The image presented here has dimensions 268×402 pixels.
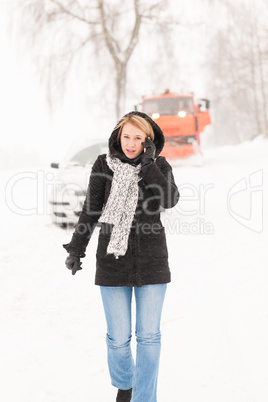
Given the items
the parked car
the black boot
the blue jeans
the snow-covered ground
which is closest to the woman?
the blue jeans

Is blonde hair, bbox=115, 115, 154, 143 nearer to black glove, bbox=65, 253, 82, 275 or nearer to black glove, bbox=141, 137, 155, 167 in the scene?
black glove, bbox=141, 137, 155, 167

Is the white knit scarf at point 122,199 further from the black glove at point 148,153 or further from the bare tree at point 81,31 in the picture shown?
the bare tree at point 81,31

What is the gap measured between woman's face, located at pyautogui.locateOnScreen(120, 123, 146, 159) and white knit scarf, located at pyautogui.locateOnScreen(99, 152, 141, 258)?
3.0 inches

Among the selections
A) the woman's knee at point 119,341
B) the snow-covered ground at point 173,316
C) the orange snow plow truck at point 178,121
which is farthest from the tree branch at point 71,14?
the woman's knee at point 119,341

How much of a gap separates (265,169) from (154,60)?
6.58m

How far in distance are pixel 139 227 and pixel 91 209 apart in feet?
1.02

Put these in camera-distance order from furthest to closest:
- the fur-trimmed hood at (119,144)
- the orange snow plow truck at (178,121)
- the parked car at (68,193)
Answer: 1. the orange snow plow truck at (178,121)
2. the parked car at (68,193)
3. the fur-trimmed hood at (119,144)

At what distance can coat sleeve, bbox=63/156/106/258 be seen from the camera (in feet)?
8.16

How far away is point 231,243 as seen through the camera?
596 centimetres

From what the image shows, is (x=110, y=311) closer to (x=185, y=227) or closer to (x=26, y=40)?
(x=185, y=227)

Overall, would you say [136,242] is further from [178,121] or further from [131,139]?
[178,121]

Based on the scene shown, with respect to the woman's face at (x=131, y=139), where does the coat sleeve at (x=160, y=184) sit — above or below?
below

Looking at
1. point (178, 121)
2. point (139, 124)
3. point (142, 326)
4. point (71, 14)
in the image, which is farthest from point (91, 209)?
point (71, 14)

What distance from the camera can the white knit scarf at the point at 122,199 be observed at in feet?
7.79
